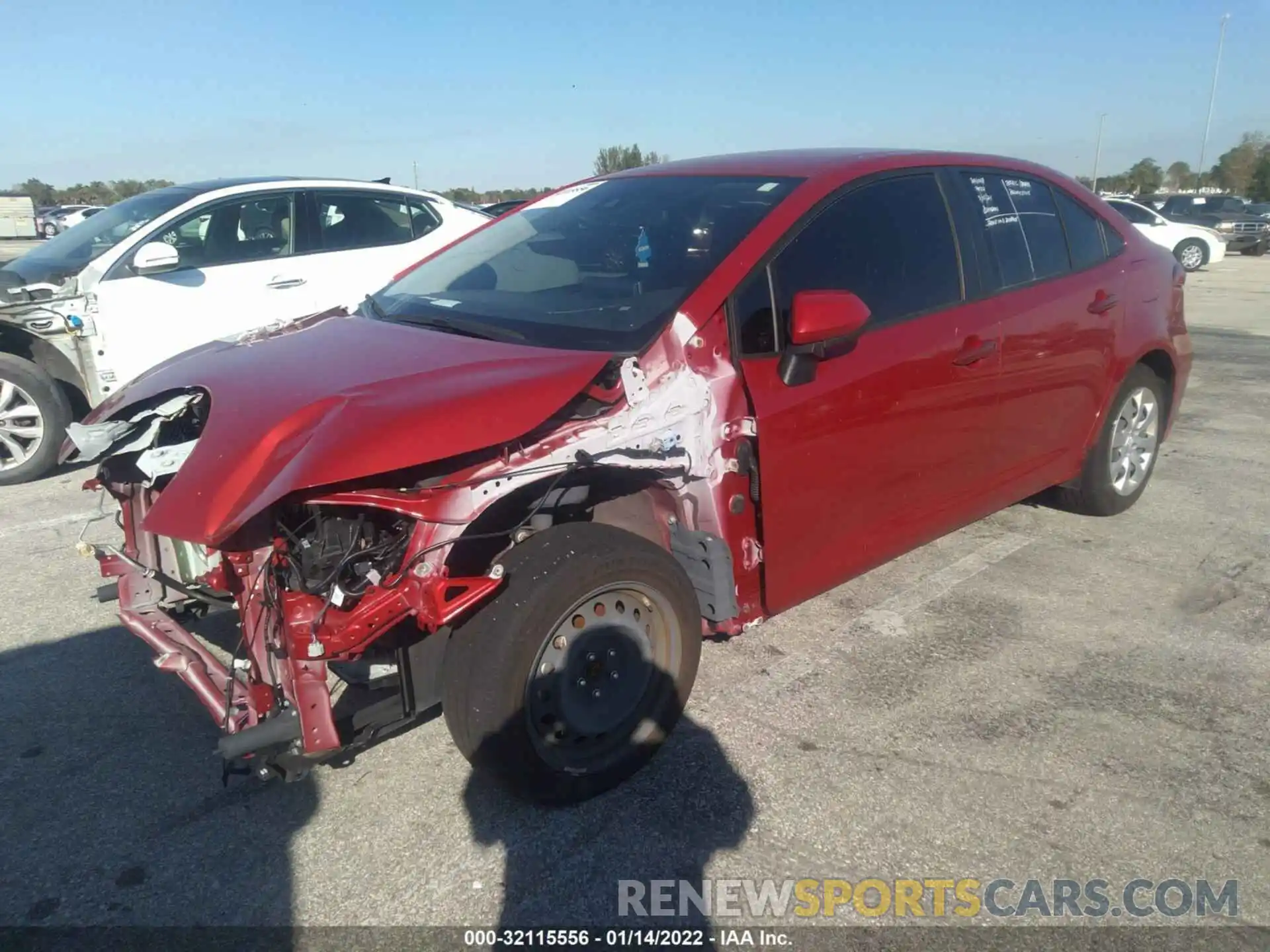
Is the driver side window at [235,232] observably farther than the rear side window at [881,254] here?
Yes

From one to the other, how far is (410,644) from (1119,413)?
3.78 m

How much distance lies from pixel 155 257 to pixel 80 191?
269 feet

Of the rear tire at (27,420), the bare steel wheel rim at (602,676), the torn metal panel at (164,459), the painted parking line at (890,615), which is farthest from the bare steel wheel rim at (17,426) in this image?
the painted parking line at (890,615)

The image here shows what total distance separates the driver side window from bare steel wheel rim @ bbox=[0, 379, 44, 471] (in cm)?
129

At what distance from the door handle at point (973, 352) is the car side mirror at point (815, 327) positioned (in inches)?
27.0

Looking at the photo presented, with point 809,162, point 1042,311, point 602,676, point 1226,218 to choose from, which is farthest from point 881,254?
point 1226,218

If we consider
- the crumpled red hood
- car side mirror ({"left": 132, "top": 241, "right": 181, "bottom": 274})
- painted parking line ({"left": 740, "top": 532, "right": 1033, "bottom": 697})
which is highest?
car side mirror ({"left": 132, "top": 241, "right": 181, "bottom": 274})

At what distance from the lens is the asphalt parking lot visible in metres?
2.52

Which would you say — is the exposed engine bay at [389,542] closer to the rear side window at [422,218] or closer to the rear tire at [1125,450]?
the rear tire at [1125,450]

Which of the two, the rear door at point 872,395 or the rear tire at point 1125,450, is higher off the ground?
the rear door at point 872,395

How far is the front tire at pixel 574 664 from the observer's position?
249cm

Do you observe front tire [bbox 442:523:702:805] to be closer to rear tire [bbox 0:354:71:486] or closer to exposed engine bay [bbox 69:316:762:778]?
exposed engine bay [bbox 69:316:762:778]

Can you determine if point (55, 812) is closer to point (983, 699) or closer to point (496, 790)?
point (496, 790)

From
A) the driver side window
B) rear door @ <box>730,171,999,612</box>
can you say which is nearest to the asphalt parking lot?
rear door @ <box>730,171,999,612</box>
